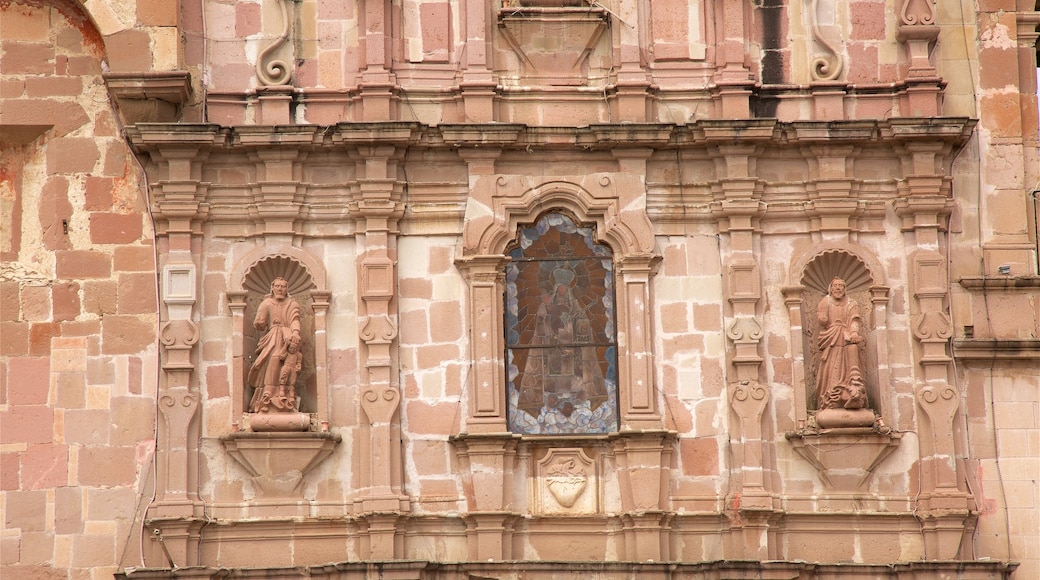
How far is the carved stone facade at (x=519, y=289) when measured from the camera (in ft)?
60.6

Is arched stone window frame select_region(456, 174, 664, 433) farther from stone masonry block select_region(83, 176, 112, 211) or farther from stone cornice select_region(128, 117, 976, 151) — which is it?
stone masonry block select_region(83, 176, 112, 211)

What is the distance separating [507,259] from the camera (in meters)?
19.0

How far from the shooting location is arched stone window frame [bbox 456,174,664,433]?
18672 mm

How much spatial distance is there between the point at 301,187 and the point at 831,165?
4.75 metres

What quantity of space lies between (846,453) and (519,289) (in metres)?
3.22

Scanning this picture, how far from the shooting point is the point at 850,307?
18.9 metres

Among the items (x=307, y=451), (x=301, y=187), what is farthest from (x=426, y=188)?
(x=307, y=451)

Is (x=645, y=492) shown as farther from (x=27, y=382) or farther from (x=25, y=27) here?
(x=25, y=27)

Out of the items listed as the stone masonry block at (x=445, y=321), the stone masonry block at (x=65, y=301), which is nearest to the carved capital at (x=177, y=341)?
the stone masonry block at (x=65, y=301)

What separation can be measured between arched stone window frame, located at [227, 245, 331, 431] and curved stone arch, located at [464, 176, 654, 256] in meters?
1.40

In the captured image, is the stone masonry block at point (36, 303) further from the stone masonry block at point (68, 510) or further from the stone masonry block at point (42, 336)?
the stone masonry block at point (68, 510)

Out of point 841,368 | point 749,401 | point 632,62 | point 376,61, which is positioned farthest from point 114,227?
point 841,368

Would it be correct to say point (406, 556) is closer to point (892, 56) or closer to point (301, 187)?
point (301, 187)

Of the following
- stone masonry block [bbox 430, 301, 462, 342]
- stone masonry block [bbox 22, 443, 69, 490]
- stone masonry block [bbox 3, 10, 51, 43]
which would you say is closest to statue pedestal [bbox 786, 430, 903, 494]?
stone masonry block [bbox 430, 301, 462, 342]
